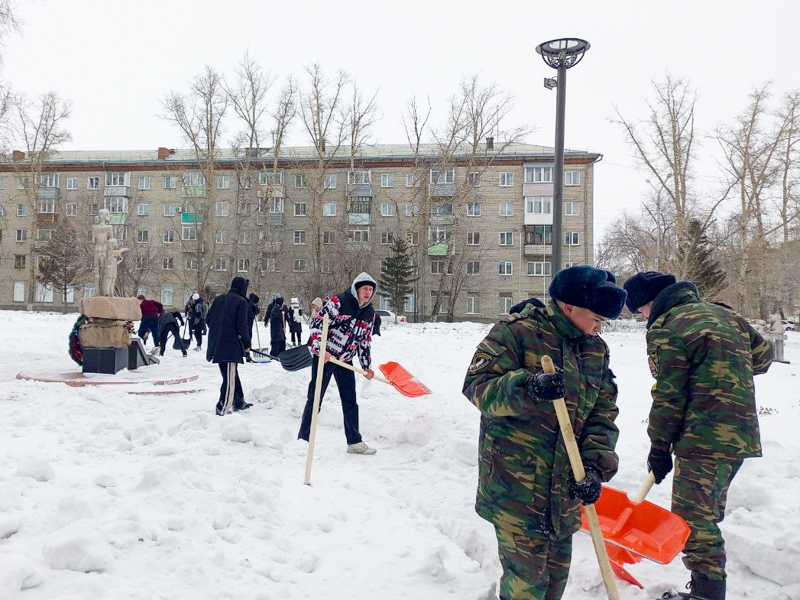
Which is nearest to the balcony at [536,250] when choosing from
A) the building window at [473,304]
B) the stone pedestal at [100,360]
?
the building window at [473,304]

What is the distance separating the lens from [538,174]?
1886 inches

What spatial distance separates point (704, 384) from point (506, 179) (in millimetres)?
47503

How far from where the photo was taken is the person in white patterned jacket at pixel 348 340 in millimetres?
5796

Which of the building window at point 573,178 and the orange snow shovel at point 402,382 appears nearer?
the orange snow shovel at point 402,382

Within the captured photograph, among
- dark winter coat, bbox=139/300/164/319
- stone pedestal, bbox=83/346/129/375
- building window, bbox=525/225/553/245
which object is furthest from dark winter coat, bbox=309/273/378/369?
building window, bbox=525/225/553/245

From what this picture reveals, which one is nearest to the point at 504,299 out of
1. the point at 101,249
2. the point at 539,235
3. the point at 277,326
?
the point at 539,235

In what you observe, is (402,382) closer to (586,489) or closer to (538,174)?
(586,489)

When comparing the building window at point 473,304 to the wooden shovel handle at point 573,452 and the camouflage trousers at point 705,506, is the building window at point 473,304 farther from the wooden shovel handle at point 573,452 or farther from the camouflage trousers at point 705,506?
the wooden shovel handle at point 573,452

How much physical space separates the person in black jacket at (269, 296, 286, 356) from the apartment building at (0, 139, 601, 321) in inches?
1095

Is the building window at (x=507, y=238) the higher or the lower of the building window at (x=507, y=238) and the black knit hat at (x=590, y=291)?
the higher

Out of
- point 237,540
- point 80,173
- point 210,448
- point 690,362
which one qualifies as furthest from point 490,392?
point 80,173

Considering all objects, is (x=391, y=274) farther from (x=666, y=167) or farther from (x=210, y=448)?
(x=210, y=448)

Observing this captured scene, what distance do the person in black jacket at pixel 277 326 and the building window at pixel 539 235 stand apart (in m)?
36.3

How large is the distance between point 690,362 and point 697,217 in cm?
3248
